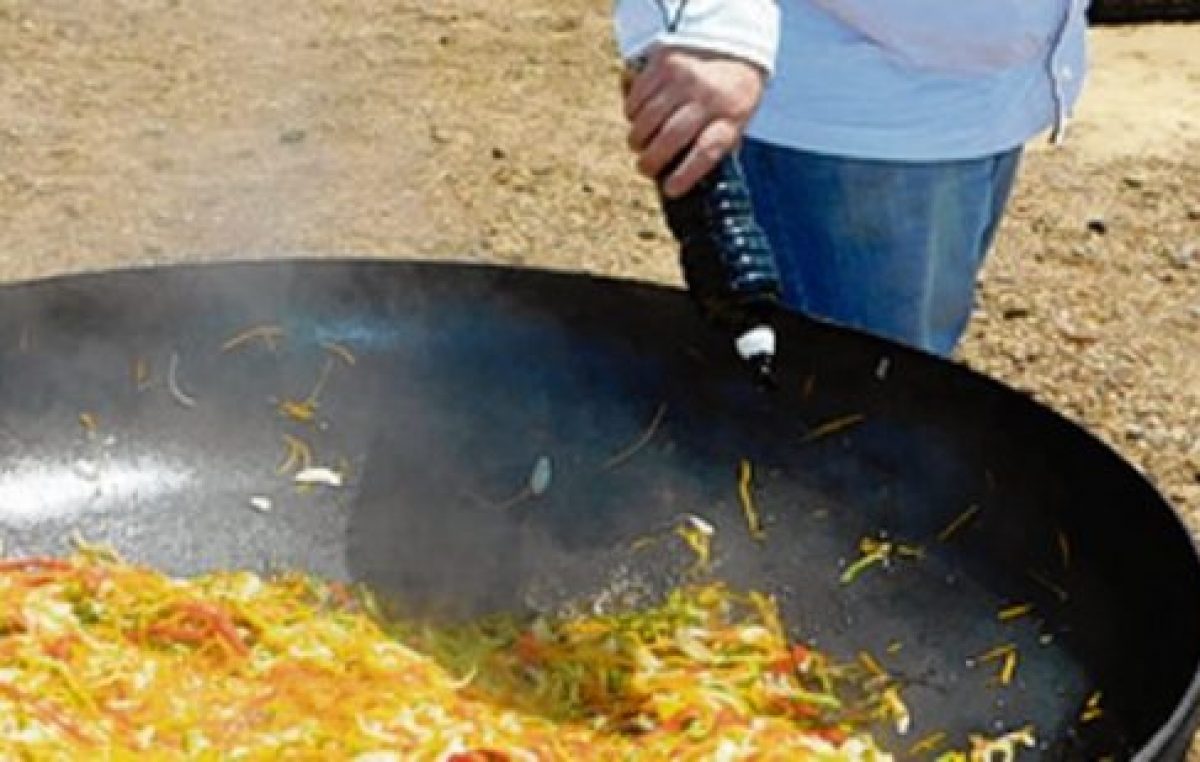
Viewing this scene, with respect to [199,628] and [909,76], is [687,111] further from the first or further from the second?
[199,628]

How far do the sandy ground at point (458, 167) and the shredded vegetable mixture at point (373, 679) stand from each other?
185 centimetres

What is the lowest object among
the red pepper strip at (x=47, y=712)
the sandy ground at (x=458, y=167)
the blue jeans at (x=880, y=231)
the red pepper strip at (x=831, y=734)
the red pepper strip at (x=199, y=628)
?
the sandy ground at (x=458, y=167)

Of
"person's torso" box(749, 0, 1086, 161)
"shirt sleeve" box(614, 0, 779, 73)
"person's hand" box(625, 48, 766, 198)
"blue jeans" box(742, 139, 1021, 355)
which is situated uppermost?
"shirt sleeve" box(614, 0, 779, 73)

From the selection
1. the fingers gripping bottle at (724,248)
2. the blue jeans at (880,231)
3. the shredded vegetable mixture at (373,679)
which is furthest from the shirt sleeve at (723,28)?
the shredded vegetable mixture at (373,679)

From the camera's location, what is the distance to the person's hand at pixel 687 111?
2.11 m

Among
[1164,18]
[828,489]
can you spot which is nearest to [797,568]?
[828,489]

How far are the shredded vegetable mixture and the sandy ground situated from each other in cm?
185

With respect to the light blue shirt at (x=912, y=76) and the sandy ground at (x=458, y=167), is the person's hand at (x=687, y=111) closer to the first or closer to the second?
the light blue shirt at (x=912, y=76)

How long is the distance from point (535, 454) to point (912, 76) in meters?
0.69

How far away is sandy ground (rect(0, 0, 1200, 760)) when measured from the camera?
4836mm

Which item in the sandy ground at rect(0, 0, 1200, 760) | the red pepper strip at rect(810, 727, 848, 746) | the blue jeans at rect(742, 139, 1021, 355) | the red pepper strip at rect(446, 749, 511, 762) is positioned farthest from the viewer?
the sandy ground at rect(0, 0, 1200, 760)

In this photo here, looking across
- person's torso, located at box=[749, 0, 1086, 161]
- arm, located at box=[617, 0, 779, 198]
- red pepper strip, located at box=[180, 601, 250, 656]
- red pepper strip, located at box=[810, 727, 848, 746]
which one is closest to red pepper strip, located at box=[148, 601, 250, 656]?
red pepper strip, located at box=[180, 601, 250, 656]

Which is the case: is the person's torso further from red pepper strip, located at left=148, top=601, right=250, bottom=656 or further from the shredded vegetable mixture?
red pepper strip, located at left=148, top=601, right=250, bottom=656

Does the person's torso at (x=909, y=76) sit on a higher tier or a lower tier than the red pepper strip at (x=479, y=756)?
higher
